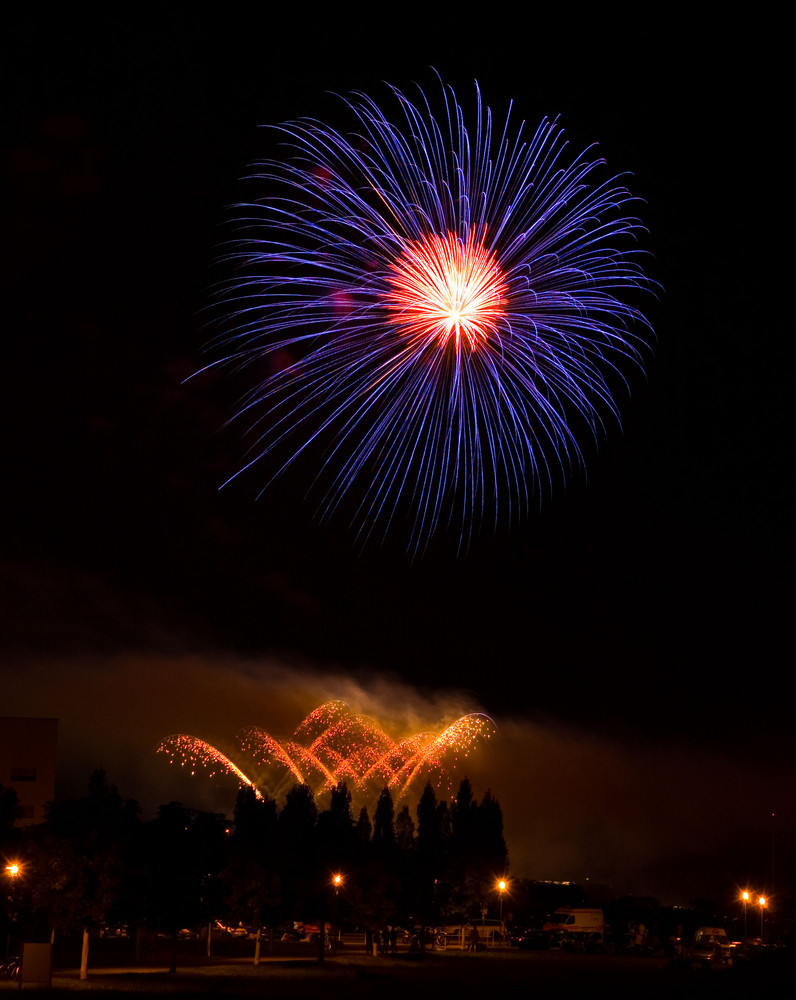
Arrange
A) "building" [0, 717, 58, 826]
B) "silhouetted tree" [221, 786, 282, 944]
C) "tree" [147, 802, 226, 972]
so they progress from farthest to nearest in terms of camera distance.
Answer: "building" [0, 717, 58, 826]
"silhouetted tree" [221, 786, 282, 944]
"tree" [147, 802, 226, 972]

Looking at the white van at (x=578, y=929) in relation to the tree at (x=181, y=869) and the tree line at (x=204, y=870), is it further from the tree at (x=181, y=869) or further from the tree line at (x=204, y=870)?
the tree at (x=181, y=869)

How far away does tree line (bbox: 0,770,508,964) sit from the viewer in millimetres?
38031

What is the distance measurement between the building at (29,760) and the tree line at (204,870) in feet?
51.1

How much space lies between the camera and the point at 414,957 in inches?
2203

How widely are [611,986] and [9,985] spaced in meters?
18.3

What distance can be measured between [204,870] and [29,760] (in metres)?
43.0

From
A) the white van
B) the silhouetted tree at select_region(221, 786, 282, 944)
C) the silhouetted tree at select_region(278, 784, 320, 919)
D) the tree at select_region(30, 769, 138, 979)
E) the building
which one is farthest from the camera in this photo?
the building

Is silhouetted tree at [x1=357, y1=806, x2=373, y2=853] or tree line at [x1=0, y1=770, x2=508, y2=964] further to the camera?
silhouetted tree at [x1=357, y1=806, x2=373, y2=853]

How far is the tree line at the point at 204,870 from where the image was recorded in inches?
1497

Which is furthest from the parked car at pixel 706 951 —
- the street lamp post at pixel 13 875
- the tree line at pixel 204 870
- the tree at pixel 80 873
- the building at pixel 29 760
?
the building at pixel 29 760

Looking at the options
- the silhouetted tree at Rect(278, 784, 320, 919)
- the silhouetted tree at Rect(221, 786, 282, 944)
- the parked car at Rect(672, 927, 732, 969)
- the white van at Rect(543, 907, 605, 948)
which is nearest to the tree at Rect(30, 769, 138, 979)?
the silhouetted tree at Rect(221, 786, 282, 944)

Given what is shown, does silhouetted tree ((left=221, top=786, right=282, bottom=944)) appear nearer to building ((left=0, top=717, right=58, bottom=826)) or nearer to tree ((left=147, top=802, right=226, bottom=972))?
tree ((left=147, top=802, right=226, bottom=972))

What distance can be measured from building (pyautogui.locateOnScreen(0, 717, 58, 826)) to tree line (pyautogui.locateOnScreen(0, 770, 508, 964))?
1558cm

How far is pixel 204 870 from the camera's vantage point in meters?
42.8
